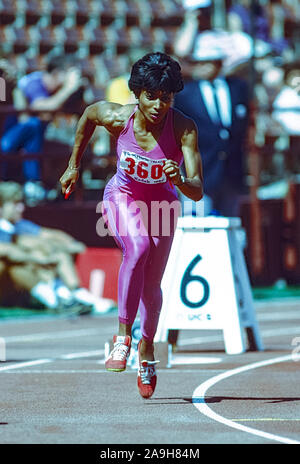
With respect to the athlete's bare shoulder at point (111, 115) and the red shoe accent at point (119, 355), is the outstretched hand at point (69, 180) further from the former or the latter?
the red shoe accent at point (119, 355)

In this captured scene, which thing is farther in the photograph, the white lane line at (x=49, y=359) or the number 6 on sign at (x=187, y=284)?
the number 6 on sign at (x=187, y=284)

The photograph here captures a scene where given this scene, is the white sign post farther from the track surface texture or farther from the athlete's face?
the athlete's face

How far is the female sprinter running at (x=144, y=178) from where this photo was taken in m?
7.11

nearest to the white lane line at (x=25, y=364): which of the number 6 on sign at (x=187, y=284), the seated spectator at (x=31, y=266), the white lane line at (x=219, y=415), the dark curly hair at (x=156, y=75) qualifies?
the number 6 on sign at (x=187, y=284)

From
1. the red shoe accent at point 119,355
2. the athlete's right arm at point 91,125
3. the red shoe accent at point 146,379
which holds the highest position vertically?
the athlete's right arm at point 91,125

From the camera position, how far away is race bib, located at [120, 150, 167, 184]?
23.5 ft

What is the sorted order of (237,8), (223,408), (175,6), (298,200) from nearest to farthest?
(223,408)
(298,200)
(237,8)
(175,6)

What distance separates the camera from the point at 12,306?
17.0 metres

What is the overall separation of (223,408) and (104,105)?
209cm

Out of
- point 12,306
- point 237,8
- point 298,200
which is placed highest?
point 237,8

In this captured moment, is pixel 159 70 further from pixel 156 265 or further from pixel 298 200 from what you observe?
pixel 298 200

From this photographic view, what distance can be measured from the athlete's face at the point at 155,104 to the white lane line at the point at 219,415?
1.82 metres

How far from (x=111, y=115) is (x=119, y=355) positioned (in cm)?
154
